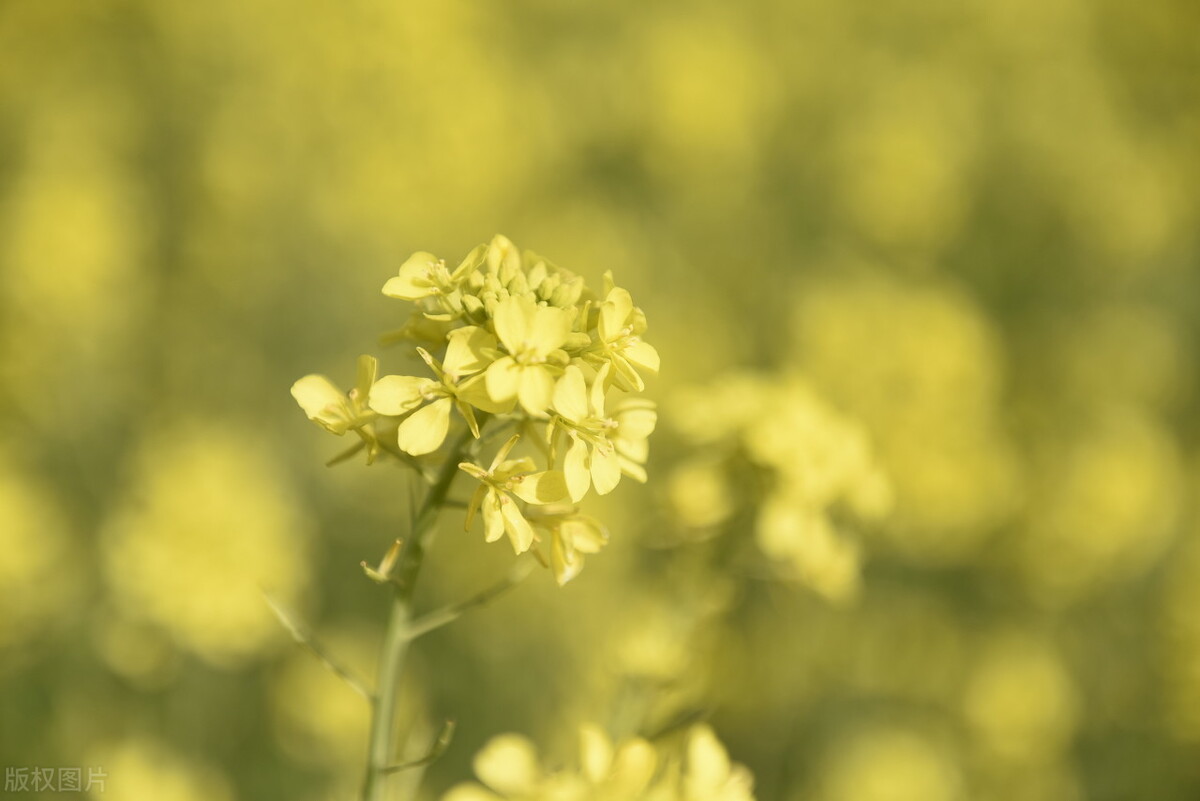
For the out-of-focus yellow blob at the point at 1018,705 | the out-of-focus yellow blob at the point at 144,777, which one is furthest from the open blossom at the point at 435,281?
the out-of-focus yellow blob at the point at 1018,705

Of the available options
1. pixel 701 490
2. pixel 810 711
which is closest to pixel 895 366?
pixel 810 711

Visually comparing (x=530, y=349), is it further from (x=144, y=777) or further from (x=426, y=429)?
(x=144, y=777)

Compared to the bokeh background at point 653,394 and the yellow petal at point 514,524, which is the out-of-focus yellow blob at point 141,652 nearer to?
the bokeh background at point 653,394

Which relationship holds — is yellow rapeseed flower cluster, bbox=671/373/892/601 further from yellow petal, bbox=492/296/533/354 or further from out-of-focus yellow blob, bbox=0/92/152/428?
out-of-focus yellow blob, bbox=0/92/152/428

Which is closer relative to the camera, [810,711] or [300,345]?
[810,711]

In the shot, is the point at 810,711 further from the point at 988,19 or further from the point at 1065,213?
the point at 988,19

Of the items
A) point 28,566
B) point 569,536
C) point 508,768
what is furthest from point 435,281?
point 28,566
